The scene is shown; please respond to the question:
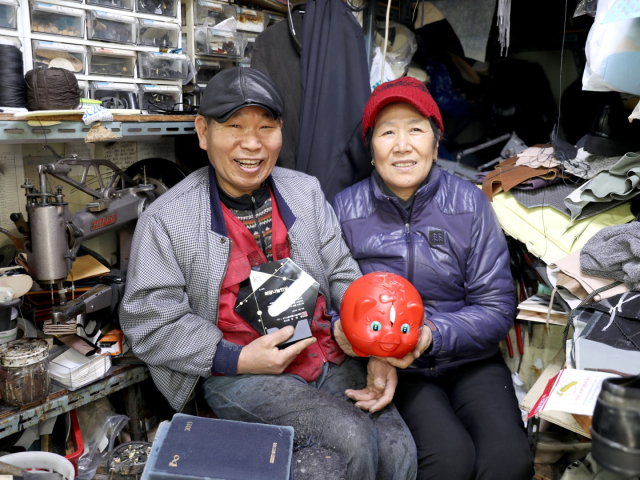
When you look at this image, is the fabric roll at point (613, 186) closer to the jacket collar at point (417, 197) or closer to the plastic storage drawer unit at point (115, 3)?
the jacket collar at point (417, 197)

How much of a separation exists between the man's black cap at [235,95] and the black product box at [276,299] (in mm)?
575

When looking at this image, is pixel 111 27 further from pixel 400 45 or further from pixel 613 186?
pixel 613 186

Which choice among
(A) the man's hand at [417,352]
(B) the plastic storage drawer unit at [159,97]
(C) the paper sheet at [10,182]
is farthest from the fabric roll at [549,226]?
(C) the paper sheet at [10,182]

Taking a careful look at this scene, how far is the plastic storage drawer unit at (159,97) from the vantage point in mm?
2439

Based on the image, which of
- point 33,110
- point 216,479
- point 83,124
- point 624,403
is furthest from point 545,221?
point 33,110

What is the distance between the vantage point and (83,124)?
1.99m

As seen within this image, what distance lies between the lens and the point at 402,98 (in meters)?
2.20

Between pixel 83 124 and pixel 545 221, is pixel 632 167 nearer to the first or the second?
pixel 545 221

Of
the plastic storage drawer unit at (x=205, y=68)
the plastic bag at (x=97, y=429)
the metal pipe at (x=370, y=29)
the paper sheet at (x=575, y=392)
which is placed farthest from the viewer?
the metal pipe at (x=370, y=29)

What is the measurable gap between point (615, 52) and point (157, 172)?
82.1 inches

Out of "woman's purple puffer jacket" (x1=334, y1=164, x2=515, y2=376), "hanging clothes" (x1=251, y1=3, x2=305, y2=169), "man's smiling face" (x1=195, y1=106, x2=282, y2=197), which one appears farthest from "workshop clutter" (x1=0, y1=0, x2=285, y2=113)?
"woman's purple puffer jacket" (x1=334, y1=164, x2=515, y2=376)

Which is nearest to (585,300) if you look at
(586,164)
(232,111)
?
(586,164)

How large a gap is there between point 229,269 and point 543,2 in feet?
8.61

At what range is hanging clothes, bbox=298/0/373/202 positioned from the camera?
8.45 ft
